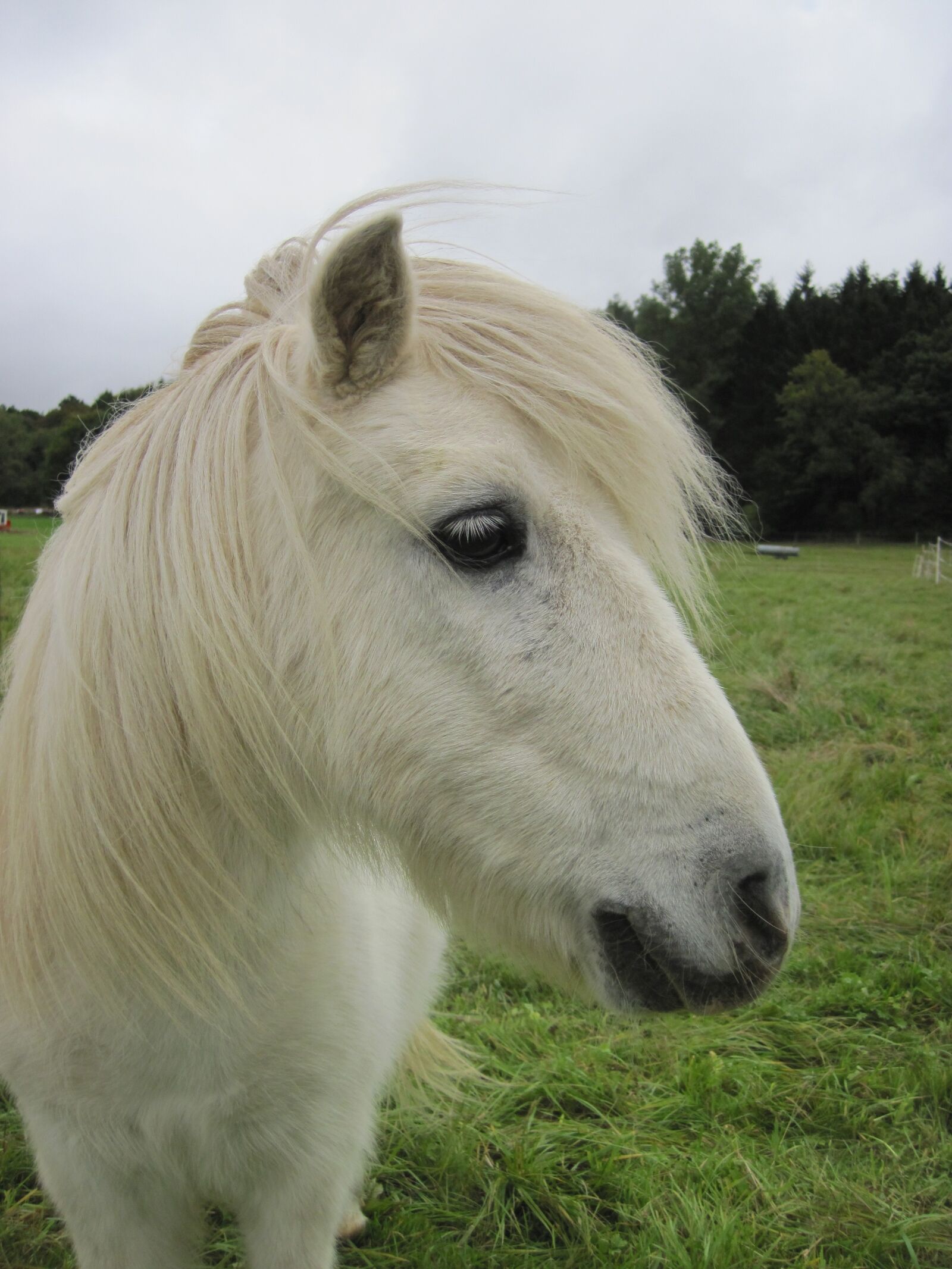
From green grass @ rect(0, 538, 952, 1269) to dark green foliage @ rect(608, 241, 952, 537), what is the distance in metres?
23.8

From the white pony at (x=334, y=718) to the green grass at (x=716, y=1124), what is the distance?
88 cm

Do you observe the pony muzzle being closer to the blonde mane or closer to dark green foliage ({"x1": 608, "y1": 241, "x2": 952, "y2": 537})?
the blonde mane

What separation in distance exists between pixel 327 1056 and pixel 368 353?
49.4 inches

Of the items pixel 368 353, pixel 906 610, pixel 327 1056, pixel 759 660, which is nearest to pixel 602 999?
pixel 327 1056

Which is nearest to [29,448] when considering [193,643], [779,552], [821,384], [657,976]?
[193,643]

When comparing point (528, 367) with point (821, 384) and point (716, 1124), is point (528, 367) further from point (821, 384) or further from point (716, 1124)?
point (821, 384)

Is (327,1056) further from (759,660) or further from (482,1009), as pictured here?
(759,660)

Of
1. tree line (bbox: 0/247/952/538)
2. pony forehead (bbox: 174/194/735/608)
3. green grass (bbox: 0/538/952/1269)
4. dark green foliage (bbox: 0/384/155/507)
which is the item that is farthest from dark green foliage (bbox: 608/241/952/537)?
pony forehead (bbox: 174/194/735/608)

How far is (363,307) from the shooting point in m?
1.18

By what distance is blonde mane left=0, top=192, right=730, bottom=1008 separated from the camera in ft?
4.04

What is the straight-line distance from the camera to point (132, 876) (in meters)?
1.26

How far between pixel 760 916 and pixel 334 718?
67 centimetres

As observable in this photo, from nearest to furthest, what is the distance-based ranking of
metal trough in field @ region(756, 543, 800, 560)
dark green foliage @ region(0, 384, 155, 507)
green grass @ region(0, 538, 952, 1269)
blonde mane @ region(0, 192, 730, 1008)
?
blonde mane @ region(0, 192, 730, 1008), green grass @ region(0, 538, 952, 1269), dark green foliage @ region(0, 384, 155, 507), metal trough in field @ region(756, 543, 800, 560)

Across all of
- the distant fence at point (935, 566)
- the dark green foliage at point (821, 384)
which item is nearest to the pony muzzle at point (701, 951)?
the distant fence at point (935, 566)
